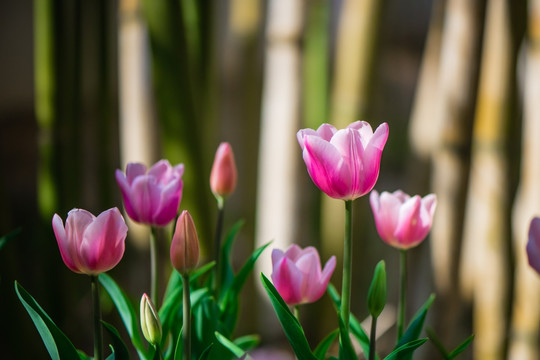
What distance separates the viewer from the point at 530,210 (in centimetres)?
65

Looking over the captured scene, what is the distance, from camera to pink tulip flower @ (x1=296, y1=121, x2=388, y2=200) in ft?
0.95

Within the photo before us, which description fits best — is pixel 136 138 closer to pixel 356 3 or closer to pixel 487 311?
pixel 356 3

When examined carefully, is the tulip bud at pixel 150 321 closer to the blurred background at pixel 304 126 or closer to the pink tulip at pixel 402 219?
the pink tulip at pixel 402 219

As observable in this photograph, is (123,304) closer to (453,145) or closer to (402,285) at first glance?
(402,285)

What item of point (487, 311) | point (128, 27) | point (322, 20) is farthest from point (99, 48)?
point (487, 311)

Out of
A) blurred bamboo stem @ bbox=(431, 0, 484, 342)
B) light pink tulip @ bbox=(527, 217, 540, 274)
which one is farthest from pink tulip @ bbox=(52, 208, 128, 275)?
blurred bamboo stem @ bbox=(431, 0, 484, 342)

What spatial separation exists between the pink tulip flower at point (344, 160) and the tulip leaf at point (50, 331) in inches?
6.1

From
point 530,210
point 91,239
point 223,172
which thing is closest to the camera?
point 91,239

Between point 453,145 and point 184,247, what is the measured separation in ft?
1.47

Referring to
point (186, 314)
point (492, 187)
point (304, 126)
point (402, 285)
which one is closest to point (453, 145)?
point (492, 187)

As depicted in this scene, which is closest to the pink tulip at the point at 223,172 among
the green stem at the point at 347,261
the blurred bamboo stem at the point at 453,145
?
the green stem at the point at 347,261

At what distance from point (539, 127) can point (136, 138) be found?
0.45 metres

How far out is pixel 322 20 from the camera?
784 mm

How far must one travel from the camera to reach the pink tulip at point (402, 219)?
34cm
